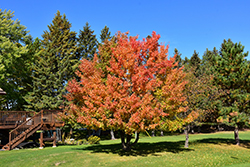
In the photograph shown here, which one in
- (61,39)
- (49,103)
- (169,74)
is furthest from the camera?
(61,39)

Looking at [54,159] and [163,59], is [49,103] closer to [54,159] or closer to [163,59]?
[54,159]

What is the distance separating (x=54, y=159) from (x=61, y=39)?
29.1 m

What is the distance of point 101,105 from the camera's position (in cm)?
1533

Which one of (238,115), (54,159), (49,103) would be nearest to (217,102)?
(238,115)

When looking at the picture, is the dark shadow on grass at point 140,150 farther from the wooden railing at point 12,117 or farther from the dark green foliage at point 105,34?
the dark green foliage at point 105,34

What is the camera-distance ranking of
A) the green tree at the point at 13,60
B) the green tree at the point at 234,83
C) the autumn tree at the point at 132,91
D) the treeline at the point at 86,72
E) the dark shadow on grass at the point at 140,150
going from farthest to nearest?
the green tree at the point at 13,60, the green tree at the point at 234,83, the treeline at the point at 86,72, the dark shadow on grass at the point at 140,150, the autumn tree at the point at 132,91

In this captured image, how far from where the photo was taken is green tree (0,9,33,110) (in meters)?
31.5

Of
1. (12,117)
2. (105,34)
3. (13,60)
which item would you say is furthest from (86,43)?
(12,117)

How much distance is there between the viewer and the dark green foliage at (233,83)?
75.3 feet

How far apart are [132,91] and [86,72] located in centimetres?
514

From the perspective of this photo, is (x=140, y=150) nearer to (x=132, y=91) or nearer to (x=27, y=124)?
(x=132, y=91)

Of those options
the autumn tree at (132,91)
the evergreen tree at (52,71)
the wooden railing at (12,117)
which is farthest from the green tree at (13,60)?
the autumn tree at (132,91)

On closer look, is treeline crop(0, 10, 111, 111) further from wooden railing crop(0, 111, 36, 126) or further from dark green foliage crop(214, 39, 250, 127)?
dark green foliage crop(214, 39, 250, 127)

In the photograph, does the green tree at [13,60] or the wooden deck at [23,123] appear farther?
the green tree at [13,60]
